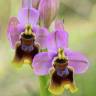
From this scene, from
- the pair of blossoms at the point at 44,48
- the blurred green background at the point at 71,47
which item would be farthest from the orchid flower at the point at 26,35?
the blurred green background at the point at 71,47

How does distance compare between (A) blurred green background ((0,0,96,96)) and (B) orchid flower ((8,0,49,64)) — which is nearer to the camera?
(B) orchid flower ((8,0,49,64))

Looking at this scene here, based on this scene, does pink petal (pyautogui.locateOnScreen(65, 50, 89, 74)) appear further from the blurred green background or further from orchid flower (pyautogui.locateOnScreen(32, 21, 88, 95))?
the blurred green background

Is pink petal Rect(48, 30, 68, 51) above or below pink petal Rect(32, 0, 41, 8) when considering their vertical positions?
below

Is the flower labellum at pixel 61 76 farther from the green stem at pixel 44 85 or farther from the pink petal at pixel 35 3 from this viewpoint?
the pink petal at pixel 35 3

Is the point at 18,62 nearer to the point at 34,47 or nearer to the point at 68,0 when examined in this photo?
the point at 34,47

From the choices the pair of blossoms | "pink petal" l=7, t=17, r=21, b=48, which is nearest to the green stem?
the pair of blossoms

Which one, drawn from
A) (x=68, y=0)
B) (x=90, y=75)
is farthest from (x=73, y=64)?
(x=68, y=0)

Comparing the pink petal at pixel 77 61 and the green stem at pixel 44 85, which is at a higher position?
the pink petal at pixel 77 61

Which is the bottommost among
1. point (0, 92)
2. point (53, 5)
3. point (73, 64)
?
point (0, 92)
